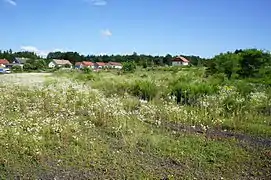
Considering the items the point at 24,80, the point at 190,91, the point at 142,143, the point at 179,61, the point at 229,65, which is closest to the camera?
the point at 142,143

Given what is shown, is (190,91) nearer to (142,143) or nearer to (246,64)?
(142,143)

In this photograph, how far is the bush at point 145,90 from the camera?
13.6 meters

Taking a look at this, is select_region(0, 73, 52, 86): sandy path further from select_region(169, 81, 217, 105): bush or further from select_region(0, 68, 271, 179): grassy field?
select_region(0, 68, 271, 179): grassy field

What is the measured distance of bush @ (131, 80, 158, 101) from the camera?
1361 centimetres

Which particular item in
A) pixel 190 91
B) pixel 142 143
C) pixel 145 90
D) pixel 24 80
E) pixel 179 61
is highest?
pixel 179 61

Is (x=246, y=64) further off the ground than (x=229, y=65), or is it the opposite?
(x=246, y=64)

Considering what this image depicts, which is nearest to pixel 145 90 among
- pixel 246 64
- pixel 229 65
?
pixel 229 65

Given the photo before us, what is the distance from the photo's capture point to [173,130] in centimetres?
751

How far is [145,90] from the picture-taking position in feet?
46.1

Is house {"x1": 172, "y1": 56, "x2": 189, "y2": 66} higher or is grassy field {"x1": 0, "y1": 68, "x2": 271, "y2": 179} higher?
house {"x1": 172, "y1": 56, "x2": 189, "y2": 66}

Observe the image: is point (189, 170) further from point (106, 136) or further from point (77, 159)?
point (106, 136)

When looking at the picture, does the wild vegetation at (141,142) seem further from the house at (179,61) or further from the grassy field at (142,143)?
the house at (179,61)

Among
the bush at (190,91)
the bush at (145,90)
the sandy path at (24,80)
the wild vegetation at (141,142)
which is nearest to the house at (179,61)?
the sandy path at (24,80)

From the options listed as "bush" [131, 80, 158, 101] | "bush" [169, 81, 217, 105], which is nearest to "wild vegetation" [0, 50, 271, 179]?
"bush" [169, 81, 217, 105]
